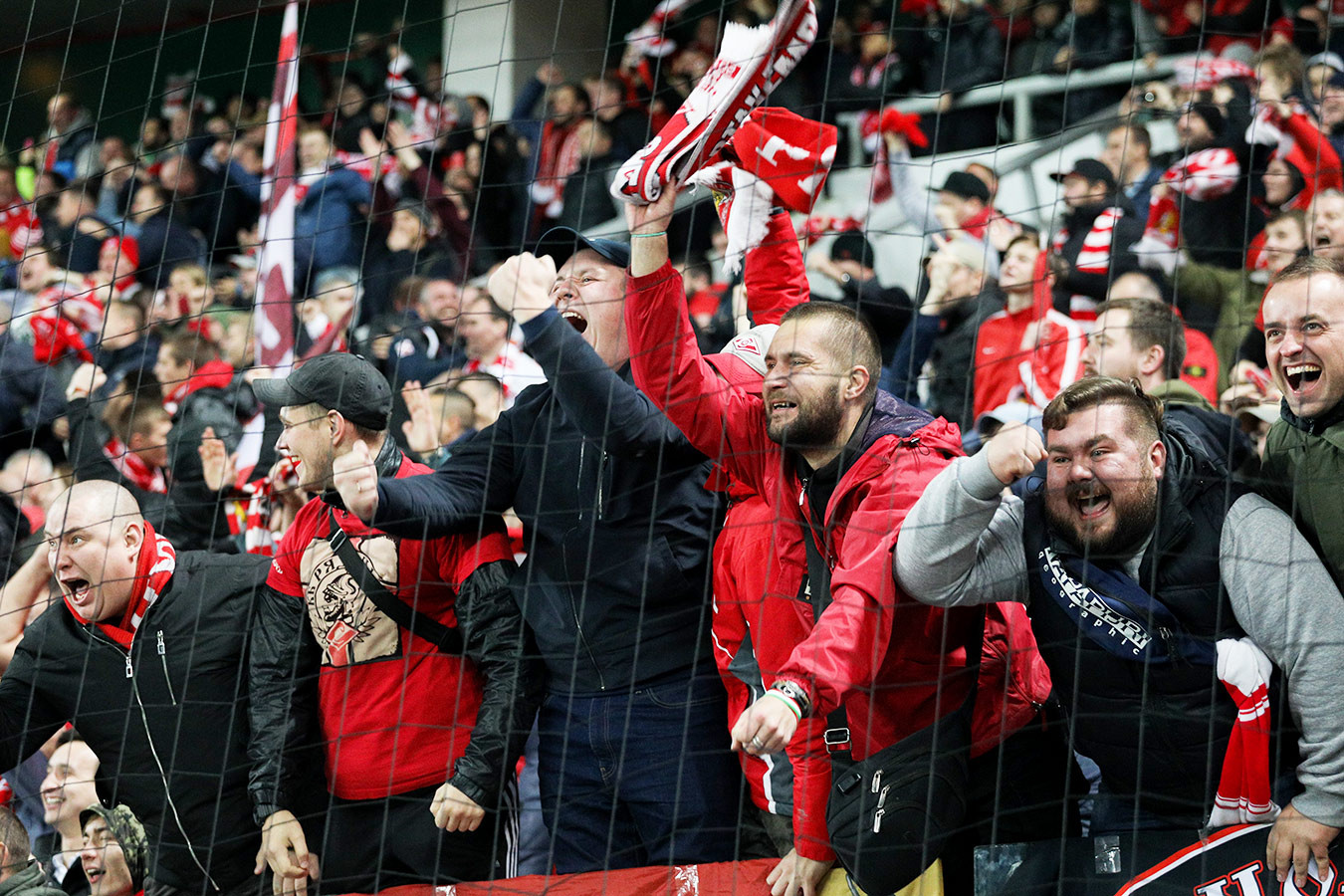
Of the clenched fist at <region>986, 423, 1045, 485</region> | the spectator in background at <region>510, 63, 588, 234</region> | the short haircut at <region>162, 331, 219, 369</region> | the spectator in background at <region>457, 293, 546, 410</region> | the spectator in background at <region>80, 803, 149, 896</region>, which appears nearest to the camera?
the clenched fist at <region>986, 423, 1045, 485</region>

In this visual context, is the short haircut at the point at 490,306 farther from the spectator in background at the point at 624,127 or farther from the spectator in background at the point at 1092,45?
the spectator in background at the point at 1092,45

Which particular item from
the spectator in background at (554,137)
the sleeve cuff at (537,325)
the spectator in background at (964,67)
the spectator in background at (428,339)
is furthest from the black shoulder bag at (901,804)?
the spectator in background at (554,137)

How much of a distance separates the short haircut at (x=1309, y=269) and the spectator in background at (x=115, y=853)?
286 centimetres

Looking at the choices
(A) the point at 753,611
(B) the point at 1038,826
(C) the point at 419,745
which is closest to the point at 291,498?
(C) the point at 419,745

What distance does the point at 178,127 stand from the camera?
30.5 ft

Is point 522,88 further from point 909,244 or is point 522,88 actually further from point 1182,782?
point 1182,782

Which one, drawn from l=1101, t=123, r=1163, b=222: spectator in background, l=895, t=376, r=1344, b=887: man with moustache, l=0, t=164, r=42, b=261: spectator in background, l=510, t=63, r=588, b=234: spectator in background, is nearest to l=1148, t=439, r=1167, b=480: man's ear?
l=895, t=376, r=1344, b=887: man with moustache

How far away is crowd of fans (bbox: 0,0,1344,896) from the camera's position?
2.77m

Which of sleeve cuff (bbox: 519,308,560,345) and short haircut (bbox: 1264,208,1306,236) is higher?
short haircut (bbox: 1264,208,1306,236)

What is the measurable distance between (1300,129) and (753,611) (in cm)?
308

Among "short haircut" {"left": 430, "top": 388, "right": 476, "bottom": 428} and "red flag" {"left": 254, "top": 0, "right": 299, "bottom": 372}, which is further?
"red flag" {"left": 254, "top": 0, "right": 299, "bottom": 372}

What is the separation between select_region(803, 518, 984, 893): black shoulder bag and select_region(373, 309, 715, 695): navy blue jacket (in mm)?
576

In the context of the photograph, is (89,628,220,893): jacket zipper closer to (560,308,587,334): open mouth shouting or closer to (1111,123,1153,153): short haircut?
(560,308,587,334): open mouth shouting

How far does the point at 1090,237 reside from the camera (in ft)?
16.7
